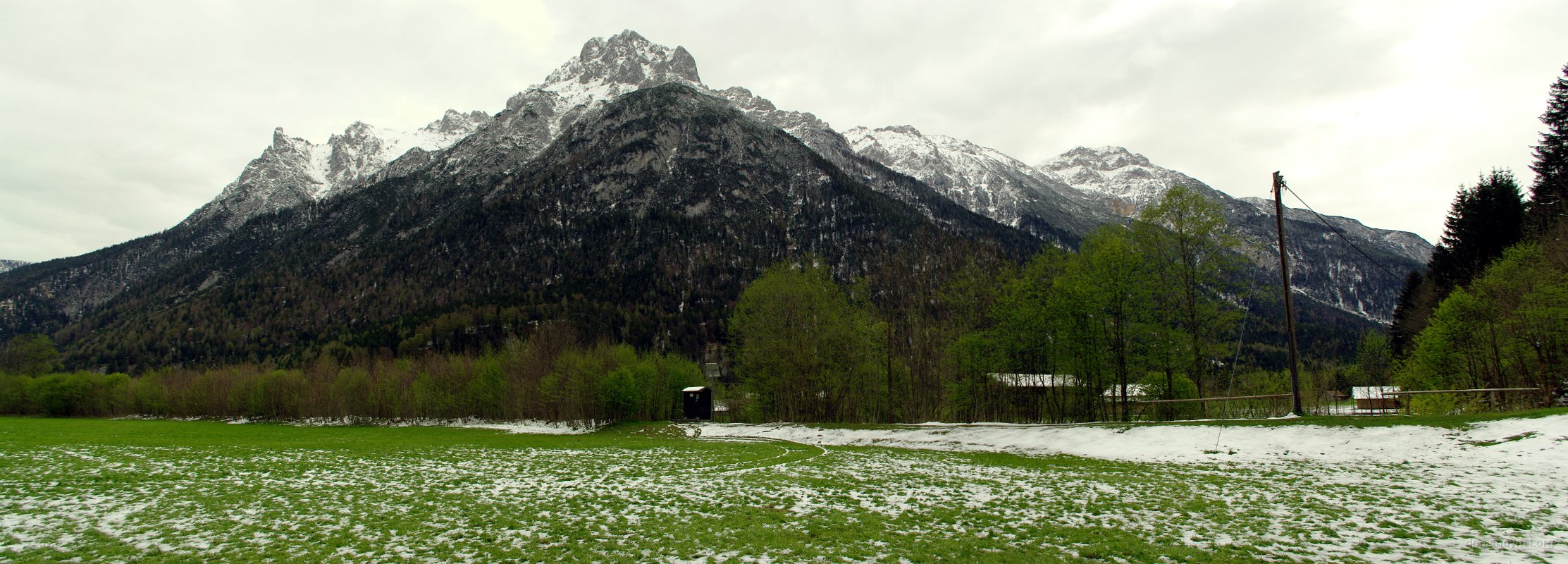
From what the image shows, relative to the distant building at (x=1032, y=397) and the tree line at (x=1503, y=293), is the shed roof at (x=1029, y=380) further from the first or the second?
the tree line at (x=1503, y=293)

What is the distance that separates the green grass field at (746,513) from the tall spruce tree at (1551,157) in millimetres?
31046

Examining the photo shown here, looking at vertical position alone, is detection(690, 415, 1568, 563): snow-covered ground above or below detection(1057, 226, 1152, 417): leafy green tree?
below

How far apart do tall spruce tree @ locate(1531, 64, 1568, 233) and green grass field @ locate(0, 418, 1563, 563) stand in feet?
102

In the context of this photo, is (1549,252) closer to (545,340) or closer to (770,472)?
(770,472)

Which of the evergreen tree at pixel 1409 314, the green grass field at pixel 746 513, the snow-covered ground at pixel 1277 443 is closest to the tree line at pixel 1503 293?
the evergreen tree at pixel 1409 314

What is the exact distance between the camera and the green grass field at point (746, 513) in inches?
433

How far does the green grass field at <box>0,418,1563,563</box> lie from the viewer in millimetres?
11008

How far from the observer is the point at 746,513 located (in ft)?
48.5

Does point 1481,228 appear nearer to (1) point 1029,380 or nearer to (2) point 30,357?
(1) point 1029,380

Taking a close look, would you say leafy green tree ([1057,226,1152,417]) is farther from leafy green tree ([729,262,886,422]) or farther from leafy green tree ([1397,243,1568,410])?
leafy green tree ([1397,243,1568,410])

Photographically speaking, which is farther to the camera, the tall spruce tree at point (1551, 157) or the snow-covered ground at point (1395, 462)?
the tall spruce tree at point (1551, 157)

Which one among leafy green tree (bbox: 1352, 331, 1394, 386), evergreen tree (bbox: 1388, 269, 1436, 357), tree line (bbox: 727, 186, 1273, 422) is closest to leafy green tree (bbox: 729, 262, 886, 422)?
tree line (bbox: 727, 186, 1273, 422)

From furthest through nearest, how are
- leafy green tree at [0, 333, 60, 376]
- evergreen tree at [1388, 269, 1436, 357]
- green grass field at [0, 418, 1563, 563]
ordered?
leafy green tree at [0, 333, 60, 376], evergreen tree at [1388, 269, 1436, 357], green grass field at [0, 418, 1563, 563]

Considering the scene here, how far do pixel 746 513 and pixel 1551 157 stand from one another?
50.6 meters
